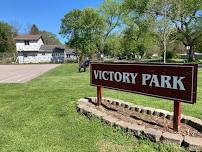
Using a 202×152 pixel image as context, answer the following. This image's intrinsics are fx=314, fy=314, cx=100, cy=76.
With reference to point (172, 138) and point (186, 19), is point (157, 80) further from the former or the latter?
point (186, 19)

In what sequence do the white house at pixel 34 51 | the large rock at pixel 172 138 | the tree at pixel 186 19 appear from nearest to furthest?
the large rock at pixel 172 138
the tree at pixel 186 19
the white house at pixel 34 51

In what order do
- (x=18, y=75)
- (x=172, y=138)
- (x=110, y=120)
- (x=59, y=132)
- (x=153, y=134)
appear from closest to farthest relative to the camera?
(x=172, y=138)
(x=153, y=134)
(x=59, y=132)
(x=110, y=120)
(x=18, y=75)

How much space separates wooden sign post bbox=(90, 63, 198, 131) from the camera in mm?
5156

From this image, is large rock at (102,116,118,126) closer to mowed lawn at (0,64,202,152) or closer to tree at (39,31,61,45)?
mowed lawn at (0,64,202,152)

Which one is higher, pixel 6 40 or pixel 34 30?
pixel 34 30

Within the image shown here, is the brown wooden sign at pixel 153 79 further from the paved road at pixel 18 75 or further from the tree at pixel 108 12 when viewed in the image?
the tree at pixel 108 12

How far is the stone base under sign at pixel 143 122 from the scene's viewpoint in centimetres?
495

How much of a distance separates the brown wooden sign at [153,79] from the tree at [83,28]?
52776 millimetres

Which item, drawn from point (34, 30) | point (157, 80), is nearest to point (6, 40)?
point (34, 30)

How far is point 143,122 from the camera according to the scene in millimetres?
6164

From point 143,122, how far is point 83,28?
178ft

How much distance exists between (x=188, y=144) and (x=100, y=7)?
2426 inches

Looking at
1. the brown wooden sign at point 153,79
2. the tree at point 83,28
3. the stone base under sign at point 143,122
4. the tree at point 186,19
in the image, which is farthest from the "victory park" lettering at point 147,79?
the tree at point 83,28

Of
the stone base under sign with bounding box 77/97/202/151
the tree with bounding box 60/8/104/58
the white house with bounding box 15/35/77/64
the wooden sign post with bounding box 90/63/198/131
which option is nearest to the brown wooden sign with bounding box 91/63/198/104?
Answer: the wooden sign post with bounding box 90/63/198/131
